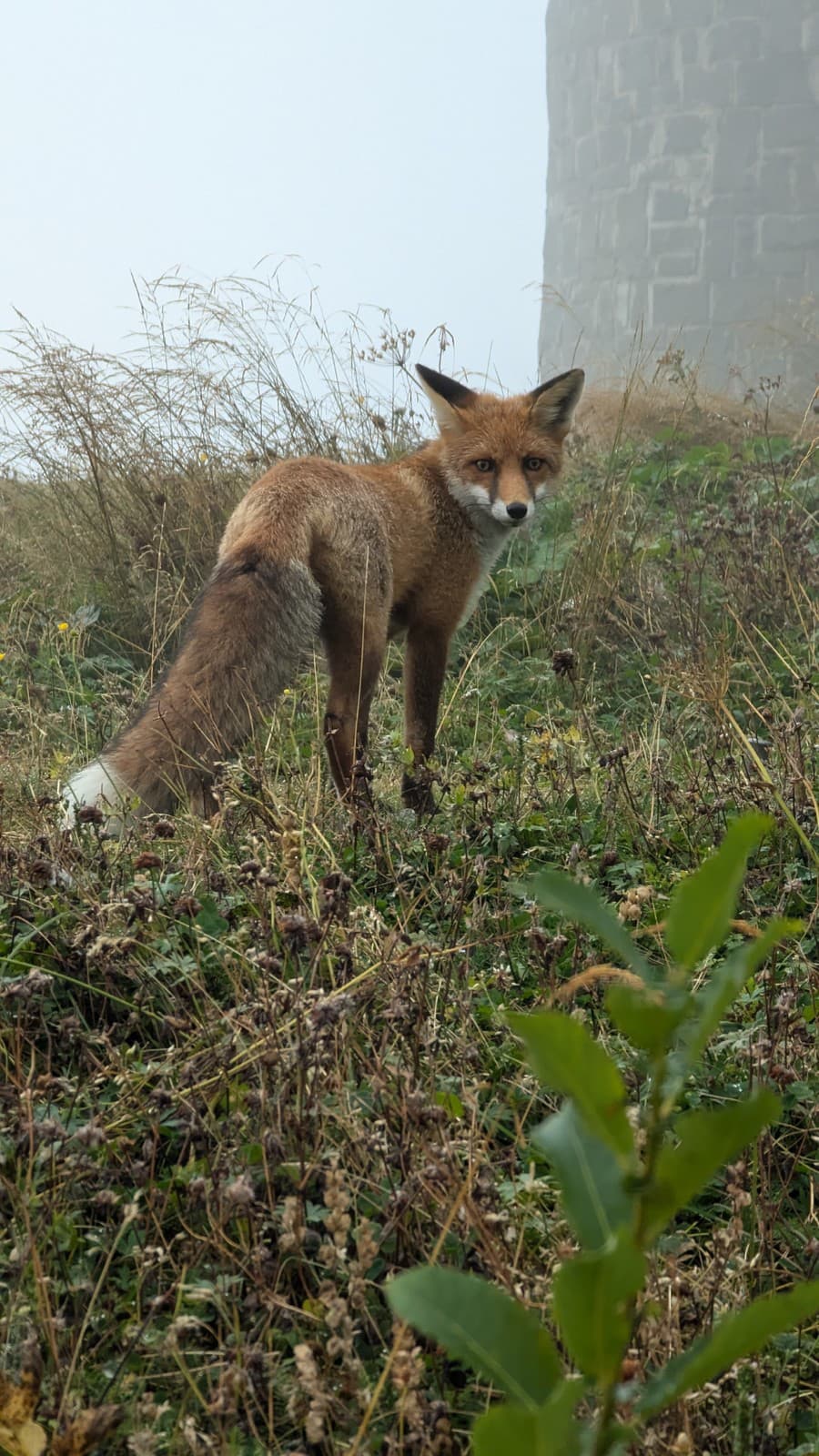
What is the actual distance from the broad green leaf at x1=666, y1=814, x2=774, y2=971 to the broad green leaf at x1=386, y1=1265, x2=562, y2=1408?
194mm

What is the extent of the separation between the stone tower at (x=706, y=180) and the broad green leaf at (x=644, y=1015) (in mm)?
17077

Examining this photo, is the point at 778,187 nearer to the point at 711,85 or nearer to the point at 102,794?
the point at 711,85

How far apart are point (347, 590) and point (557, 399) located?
5.21 feet

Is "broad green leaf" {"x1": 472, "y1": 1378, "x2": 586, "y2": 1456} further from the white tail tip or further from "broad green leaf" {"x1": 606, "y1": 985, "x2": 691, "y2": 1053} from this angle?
the white tail tip

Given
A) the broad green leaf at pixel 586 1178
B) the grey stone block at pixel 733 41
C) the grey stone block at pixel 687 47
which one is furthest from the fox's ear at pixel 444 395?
the grey stone block at pixel 687 47

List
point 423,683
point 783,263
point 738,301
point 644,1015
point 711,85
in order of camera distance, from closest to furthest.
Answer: point 644,1015 < point 423,683 < point 783,263 < point 711,85 < point 738,301

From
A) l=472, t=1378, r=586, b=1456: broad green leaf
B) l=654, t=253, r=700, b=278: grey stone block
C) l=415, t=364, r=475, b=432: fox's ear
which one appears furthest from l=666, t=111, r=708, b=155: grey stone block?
l=472, t=1378, r=586, b=1456: broad green leaf

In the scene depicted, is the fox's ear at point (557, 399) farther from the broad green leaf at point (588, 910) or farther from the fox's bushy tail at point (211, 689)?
the broad green leaf at point (588, 910)

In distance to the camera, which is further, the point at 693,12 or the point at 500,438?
the point at 693,12

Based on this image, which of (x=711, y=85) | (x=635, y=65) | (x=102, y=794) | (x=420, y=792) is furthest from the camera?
(x=635, y=65)

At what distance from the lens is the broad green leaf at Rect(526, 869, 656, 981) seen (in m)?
0.59

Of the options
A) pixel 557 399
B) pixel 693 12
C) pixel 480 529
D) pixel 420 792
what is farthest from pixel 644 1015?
pixel 693 12

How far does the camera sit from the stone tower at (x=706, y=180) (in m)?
18.0

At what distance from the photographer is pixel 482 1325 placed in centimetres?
62
